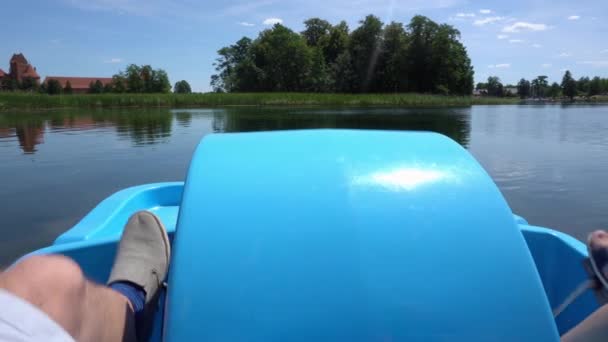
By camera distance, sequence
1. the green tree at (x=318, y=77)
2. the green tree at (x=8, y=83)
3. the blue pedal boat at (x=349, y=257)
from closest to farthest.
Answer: the blue pedal boat at (x=349, y=257) → the green tree at (x=318, y=77) → the green tree at (x=8, y=83)

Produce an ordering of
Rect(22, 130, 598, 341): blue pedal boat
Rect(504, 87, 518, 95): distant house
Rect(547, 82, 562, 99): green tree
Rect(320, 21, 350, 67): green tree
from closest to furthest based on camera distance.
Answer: Rect(22, 130, 598, 341): blue pedal boat → Rect(320, 21, 350, 67): green tree → Rect(547, 82, 562, 99): green tree → Rect(504, 87, 518, 95): distant house

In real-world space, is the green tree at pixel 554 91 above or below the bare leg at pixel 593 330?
above

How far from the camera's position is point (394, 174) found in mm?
873

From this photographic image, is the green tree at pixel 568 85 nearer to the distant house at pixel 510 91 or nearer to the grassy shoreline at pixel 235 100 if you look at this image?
the distant house at pixel 510 91

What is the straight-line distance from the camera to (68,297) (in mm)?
793

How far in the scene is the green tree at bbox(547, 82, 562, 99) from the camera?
258 feet

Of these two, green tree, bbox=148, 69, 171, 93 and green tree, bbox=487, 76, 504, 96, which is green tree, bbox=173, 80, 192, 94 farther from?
green tree, bbox=487, 76, 504, 96

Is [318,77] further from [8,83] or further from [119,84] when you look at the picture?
[8,83]

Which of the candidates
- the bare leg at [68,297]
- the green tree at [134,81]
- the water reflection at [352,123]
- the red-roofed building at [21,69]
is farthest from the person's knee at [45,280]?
the red-roofed building at [21,69]

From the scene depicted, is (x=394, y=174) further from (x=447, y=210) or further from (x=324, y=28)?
(x=324, y=28)

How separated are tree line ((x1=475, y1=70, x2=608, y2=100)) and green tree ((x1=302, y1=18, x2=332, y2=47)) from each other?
41020 mm

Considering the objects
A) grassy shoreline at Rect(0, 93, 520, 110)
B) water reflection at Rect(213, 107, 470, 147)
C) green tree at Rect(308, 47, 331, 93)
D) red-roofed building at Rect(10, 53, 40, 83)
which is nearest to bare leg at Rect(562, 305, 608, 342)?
water reflection at Rect(213, 107, 470, 147)

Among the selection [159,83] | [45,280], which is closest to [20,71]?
[159,83]

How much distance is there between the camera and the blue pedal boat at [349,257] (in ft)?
2.34
